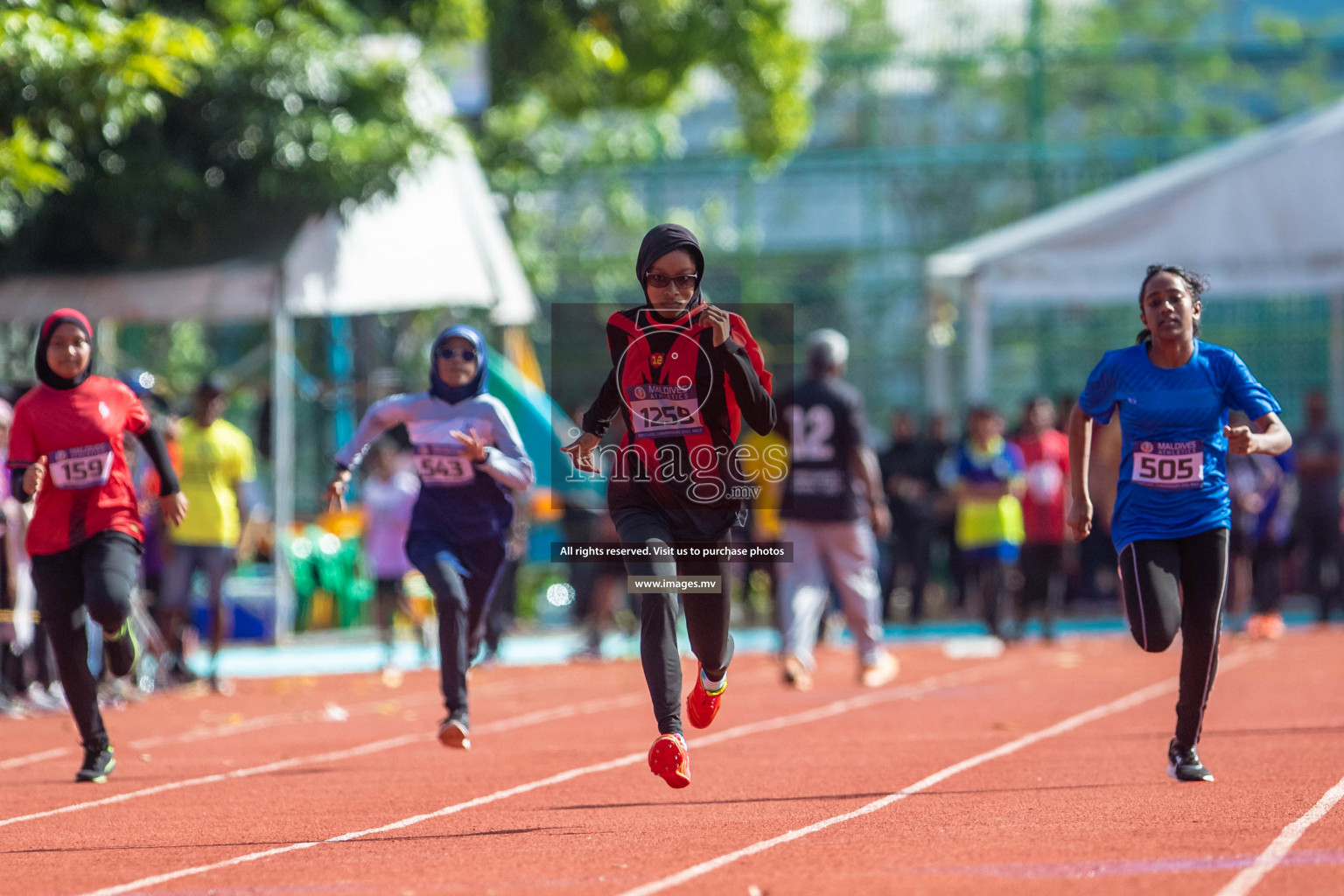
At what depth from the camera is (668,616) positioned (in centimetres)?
758

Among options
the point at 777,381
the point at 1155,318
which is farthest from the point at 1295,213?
the point at 1155,318

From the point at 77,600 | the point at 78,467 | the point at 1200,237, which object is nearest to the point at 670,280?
the point at 78,467

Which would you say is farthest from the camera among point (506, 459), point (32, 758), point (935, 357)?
point (935, 357)

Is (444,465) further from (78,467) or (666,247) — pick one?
(666,247)

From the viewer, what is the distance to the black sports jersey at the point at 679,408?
24.4 ft

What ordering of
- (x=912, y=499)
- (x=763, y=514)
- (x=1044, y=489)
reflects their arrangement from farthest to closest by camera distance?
1. (x=912, y=499)
2. (x=763, y=514)
3. (x=1044, y=489)

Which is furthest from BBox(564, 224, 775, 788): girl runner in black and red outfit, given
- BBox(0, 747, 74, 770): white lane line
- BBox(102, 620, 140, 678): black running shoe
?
BBox(0, 747, 74, 770): white lane line

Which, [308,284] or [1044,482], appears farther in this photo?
[308,284]

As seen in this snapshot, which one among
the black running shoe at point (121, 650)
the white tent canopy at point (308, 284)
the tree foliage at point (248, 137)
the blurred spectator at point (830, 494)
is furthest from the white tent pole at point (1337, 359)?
the black running shoe at point (121, 650)

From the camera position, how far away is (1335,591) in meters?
20.3

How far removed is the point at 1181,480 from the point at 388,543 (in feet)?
33.5

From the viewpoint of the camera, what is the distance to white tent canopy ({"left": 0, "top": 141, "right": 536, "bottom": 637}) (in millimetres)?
18406

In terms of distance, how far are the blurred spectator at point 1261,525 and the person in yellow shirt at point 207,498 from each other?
870cm

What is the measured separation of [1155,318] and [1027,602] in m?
10.5
